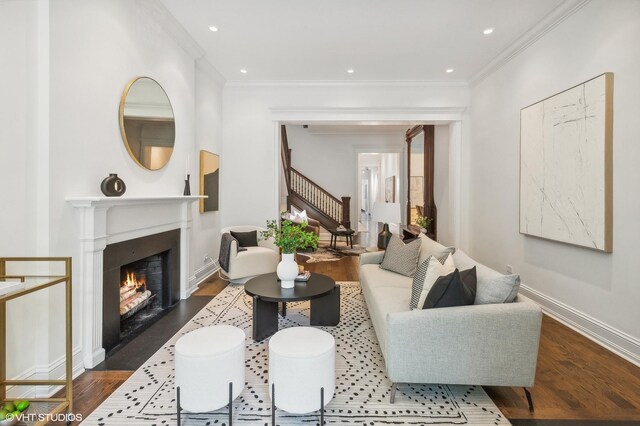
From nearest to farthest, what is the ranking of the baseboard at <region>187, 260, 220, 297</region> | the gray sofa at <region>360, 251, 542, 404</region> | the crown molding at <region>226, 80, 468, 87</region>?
the gray sofa at <region>360, 251, 542, 404</region> → the baseboard at <region>187, 260, 220, 297</region> → the crown molding at <region>226, 80, 468, 87</region>

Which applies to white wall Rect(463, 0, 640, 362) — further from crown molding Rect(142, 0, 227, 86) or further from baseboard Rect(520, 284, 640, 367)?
crown molding Rect(142, 0, 227, 86)

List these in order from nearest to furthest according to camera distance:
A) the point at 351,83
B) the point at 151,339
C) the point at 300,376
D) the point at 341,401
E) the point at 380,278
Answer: the point at 300,376
the point at 341,401
the point at 151,339
the point at 380,278
the point at 351,83

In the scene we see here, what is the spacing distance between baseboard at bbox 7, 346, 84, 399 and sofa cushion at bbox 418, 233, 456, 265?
2.85 m

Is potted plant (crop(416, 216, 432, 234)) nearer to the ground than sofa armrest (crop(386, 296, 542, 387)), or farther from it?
farther from it

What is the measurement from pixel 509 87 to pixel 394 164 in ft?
21.2

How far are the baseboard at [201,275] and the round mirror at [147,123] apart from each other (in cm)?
161

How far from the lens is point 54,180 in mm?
2037

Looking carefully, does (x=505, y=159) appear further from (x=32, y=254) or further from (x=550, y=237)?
(x=32, y=254)

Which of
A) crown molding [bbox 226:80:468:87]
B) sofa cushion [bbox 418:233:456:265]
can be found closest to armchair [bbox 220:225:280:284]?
sofa cushion [bbox 418:233:456:265]

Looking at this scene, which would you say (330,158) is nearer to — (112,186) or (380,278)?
(380,278)

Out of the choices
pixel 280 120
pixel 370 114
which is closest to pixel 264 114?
pixel 280 120

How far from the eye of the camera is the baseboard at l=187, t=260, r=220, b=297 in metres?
4.02

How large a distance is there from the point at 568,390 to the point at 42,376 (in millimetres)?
3429

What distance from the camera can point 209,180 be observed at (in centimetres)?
465
